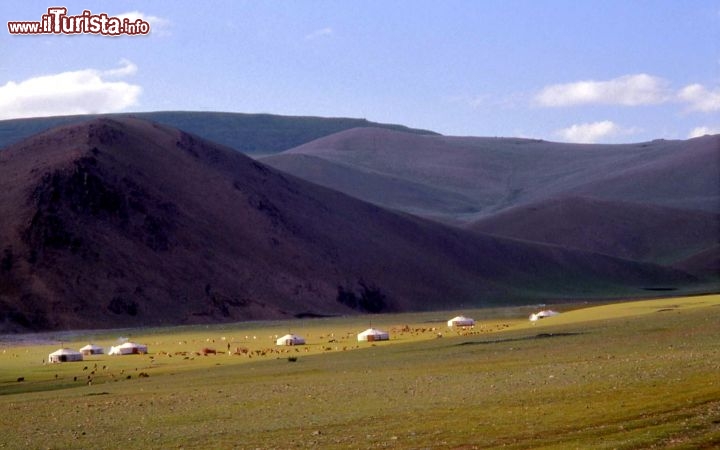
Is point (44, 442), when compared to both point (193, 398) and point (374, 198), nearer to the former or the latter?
point (193, 398)

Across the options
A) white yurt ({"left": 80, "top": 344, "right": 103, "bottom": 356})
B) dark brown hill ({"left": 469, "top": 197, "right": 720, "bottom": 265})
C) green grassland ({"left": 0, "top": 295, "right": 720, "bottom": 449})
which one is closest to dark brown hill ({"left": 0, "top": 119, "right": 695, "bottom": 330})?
dark brown hill ({"left": 469, "top": 197, "right": 720, "bottom": 265})

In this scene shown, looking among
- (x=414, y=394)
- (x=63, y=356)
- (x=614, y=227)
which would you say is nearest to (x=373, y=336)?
(x=63, y=356)

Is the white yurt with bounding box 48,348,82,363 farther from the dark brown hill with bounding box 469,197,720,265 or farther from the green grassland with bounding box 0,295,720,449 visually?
the dark brown hill with bounding box 469,197,720,265

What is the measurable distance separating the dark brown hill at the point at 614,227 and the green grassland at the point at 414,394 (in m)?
95.9

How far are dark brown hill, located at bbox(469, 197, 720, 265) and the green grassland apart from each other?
9592 cm

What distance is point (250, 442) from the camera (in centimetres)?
1962

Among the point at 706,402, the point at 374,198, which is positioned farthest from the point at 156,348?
the point at 374,198

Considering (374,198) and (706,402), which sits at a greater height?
(374,198)

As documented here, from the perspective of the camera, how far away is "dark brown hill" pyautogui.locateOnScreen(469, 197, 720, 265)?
5600 inches

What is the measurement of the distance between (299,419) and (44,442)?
14.8ft

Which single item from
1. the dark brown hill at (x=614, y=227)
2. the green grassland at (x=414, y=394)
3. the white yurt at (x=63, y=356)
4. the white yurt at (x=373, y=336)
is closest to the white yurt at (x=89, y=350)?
the white yurt at (x=63, y=356)

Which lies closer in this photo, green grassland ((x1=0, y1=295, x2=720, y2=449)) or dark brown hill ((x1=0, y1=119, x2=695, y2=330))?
green grassland ((x1=0, y1=295, x2=720, y2=449))

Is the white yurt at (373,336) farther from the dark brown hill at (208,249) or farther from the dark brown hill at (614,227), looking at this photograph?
the dark brown hill at (614,227)

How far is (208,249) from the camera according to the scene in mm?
97500
